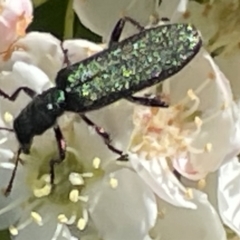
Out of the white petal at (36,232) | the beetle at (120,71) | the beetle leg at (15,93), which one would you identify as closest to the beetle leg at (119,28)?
the beetle at (120,71)

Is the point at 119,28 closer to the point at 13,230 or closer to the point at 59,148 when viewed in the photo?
the point at 59,148

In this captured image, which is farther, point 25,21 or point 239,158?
point 239,158

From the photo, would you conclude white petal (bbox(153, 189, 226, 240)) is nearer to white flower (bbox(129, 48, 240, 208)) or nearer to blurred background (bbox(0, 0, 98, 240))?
white flower (bbox(129, 48, 240, 208))

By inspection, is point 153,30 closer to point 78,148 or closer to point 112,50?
point 112,50

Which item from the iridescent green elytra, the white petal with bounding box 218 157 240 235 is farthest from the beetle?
the white petal with bounding box 218 157 240 235

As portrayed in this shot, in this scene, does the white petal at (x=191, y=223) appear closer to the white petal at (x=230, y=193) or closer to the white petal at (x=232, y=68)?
the white petal at (x=230, y=193)

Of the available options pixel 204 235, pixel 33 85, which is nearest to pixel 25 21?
pixel 33 85

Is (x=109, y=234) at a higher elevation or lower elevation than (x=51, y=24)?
lower
